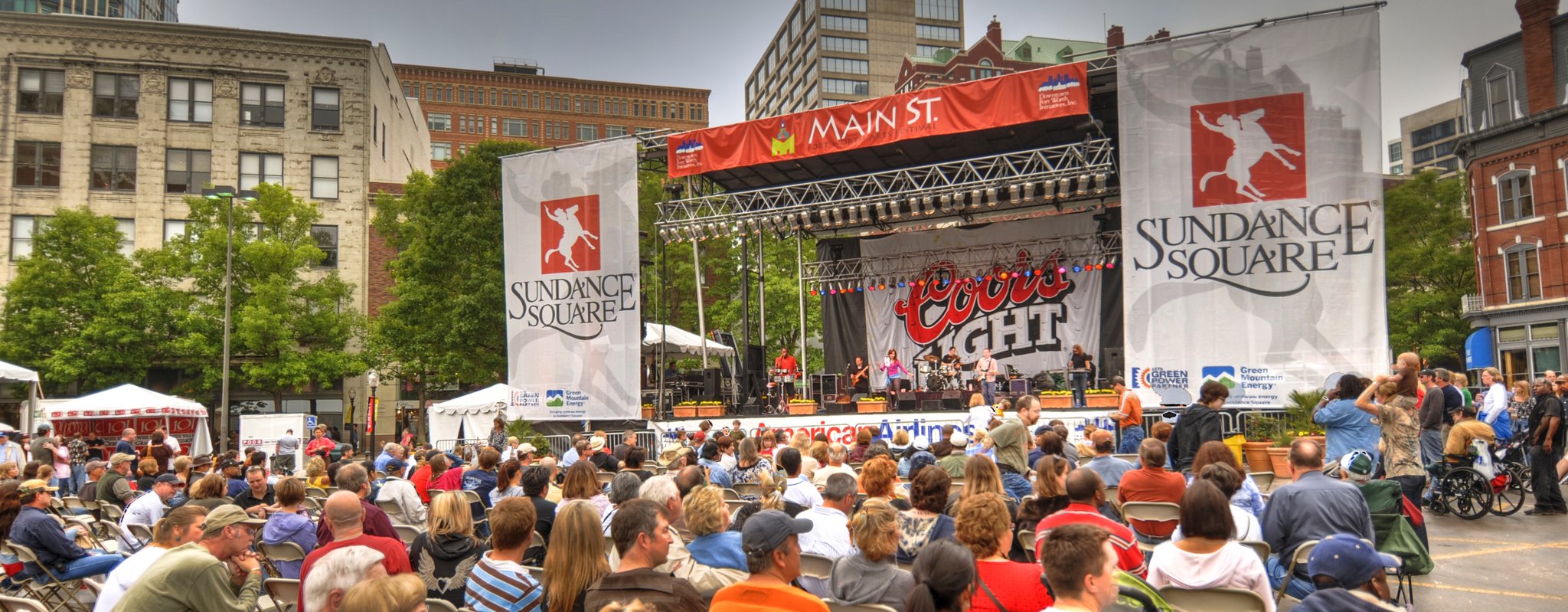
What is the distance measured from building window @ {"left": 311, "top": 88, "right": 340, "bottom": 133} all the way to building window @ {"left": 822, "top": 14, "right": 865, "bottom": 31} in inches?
1843

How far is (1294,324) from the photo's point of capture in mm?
15531

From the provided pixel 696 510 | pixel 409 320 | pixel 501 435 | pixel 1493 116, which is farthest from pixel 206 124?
pixel 1493 116

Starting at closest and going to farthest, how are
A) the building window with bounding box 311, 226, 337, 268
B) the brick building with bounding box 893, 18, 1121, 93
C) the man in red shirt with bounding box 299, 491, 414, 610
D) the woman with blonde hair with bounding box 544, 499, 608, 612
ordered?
1. the woman with blonde hair with bounding box 544, 499, 608, 612
2. the man in red shirt with bounding box 299, 491, 414, 610
3. the building window with bounding box 311, 226, 337, 268
4. the brick building with bounding box 893, 18, 1121, 93

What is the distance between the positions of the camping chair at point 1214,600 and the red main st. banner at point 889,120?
13.3 metres

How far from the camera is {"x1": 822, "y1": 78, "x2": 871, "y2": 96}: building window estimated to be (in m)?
75.8

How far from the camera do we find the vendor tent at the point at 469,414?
24109 millimetres

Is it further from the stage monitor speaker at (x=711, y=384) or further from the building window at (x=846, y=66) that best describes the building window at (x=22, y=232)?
the building window at (x=846, y=66)

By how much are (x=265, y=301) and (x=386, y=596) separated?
30.7m

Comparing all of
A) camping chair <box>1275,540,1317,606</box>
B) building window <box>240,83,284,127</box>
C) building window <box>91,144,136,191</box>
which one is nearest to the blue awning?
camping chair <box>1275,540,1317,606</box>

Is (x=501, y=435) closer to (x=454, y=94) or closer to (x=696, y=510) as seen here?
(x=696, y=510)

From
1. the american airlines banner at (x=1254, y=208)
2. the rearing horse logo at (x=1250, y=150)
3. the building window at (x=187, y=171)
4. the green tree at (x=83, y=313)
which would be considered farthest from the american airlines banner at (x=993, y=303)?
the building window at (x=187, y=171)

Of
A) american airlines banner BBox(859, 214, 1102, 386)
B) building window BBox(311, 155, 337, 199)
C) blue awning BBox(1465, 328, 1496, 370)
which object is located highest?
building window BBox(311, 155, 337, 199)

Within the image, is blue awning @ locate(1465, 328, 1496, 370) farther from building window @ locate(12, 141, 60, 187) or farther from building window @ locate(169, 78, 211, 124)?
building window @ locate(12, 141, 60, 187)

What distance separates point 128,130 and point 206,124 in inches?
95.8
